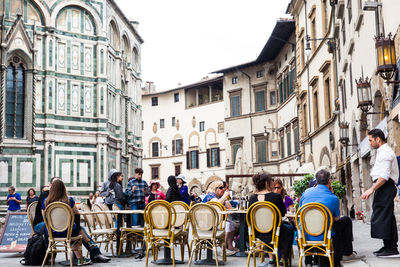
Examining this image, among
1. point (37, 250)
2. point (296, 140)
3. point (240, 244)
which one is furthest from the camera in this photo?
point (296, 140)

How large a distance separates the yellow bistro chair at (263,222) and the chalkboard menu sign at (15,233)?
5.36 metres

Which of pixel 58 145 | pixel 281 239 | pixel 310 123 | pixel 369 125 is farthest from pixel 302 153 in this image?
pixel 281 239

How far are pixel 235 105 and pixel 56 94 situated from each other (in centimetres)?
1736

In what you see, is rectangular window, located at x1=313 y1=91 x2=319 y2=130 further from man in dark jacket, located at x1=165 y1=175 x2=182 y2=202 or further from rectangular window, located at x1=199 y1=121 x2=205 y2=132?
rectangular window, located at x1=199 y1=121 x2=205 y2=132

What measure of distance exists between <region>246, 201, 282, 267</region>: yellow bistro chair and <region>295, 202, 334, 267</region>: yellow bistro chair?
43 cm

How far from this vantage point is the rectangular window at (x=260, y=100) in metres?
38.4

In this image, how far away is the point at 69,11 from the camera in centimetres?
2638

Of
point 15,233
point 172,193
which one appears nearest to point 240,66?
point 172,193

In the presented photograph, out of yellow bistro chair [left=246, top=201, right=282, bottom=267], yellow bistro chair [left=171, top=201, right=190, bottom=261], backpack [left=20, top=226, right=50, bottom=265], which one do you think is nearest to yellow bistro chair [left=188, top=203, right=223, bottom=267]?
yellow bistro chair [left=171, top=201, right=190, bottom=261]

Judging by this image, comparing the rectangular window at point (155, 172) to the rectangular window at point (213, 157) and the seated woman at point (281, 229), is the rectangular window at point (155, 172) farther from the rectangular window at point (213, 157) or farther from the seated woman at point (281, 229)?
the seated woman at point (281, 229)

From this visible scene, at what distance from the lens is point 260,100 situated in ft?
127

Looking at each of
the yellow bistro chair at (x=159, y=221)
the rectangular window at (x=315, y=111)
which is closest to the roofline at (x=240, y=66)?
the rectangular window at (x=315, y=111)

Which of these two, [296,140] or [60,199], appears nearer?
[60,199]

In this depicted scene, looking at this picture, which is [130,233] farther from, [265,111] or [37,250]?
[265,111]
